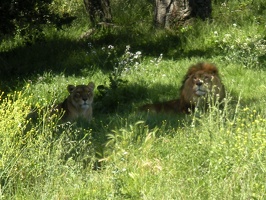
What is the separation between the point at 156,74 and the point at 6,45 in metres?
5.56

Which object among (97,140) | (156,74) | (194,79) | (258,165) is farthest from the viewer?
(156,74)

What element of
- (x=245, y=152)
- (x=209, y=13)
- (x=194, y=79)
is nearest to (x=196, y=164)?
(x=245, y=152)

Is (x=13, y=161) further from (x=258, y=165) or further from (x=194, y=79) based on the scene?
(x=194, y=79)

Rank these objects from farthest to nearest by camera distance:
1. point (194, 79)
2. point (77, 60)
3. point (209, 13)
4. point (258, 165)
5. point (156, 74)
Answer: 1. point (209, 13)
2. point (77, 60)
3. point (156, 74)
4. point (194, 79)
5. point (258, 165)

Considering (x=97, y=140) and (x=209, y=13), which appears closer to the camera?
(x=97, y=140)

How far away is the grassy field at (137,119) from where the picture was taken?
7574 millimetres

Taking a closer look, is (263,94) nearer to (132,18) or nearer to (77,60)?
(77,60)

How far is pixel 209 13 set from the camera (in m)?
18.6

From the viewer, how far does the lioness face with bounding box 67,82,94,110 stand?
12.9 meters

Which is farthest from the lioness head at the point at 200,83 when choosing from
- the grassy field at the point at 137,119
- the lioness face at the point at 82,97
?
the lioness face at the point at 82,97

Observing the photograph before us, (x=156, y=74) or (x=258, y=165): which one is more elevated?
(x=258, y=165)

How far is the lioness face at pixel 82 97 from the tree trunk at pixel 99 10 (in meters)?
7.67

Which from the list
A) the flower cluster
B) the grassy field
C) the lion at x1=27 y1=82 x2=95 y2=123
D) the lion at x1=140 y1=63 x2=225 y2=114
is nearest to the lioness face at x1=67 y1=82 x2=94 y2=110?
the lion at x1=27 y1=82 x2=95 y2=123

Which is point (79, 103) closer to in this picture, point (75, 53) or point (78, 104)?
point (78, 104)
